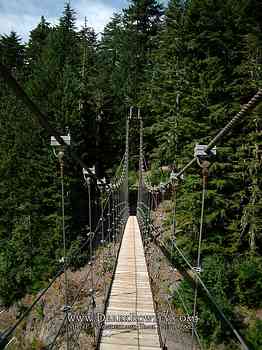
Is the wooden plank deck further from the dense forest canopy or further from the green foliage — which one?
the green foliage

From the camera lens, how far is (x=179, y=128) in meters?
9.60

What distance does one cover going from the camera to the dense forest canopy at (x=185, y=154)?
26.1 ft

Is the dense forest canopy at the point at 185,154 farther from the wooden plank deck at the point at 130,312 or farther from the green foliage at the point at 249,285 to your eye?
the wooden plank deck at the point at 130,312

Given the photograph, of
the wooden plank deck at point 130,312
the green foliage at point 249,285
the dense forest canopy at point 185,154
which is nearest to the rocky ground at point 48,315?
the dense forest canopy at point 185,154

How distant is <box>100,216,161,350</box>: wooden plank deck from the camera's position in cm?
283

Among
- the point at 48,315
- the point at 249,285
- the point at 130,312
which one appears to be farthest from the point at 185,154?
the point at 130,312

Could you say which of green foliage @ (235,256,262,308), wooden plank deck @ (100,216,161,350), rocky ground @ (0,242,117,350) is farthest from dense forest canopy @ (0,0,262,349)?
wooden plank deck @ (100,216,161,350)

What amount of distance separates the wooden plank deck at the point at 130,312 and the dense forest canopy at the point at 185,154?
2.33 meters

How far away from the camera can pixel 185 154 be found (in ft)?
28.7

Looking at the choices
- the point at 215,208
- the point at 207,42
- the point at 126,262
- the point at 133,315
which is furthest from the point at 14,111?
the point at 133,315

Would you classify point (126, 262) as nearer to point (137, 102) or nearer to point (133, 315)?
point (133, 315)

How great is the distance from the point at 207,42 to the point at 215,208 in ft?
12.7

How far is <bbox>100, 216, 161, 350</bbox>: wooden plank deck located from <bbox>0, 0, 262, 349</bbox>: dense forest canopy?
233 centimetres

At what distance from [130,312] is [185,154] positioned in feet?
18.7
